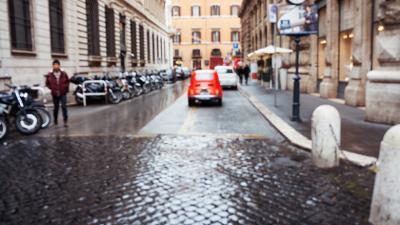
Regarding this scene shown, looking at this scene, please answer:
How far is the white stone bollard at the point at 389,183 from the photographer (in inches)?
163

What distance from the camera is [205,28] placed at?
266 ft

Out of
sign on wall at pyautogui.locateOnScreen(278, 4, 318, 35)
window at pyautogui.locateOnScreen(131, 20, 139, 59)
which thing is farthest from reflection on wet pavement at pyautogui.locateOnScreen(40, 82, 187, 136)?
window at pyautogui.locateOnScreen(131, 20, 139, 59)

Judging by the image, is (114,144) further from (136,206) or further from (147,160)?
(136,206)

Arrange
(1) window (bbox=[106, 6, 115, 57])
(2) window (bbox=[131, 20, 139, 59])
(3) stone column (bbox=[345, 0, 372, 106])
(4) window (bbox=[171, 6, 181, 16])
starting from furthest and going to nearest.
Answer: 1. (4) window (bbox=[171, 6, 181, 16])
2. (2) window (bbox=[131, 20, 139, 59])
3. (1) window (bbox=[106, 6, 115, 57])
4. (3) stone column (bbox=[345, 0, 372, 106])

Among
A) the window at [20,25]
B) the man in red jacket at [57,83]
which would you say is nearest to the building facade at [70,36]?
the window at [20,25]

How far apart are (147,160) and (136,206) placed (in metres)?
2.50

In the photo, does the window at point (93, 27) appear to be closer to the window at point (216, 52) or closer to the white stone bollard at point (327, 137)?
the white stone bollard at point (327, 137)

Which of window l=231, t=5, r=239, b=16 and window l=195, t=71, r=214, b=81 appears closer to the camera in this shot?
window l=195, t=71, r=214, b=81

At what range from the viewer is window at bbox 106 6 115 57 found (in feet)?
99.8

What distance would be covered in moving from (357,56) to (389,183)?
1095 centimetres

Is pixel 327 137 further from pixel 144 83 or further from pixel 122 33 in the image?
pixel 122 33

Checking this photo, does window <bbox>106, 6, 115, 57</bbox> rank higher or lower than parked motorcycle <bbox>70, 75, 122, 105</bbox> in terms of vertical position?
higher

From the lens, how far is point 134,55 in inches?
1524

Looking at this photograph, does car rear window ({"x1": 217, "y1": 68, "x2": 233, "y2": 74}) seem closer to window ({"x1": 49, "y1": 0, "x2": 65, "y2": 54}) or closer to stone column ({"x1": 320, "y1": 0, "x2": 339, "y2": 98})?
window ({"x1": 49, "y1": 0, "x2": 65, "y2": 54})
